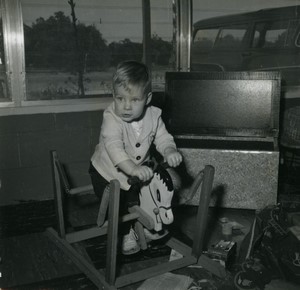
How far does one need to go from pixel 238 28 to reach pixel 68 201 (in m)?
2.41

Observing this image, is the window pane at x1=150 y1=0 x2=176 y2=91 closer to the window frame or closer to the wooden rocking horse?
the window frame

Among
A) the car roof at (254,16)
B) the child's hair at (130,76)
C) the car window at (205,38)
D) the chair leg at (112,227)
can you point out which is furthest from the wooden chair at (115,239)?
the car roof at (254,16)

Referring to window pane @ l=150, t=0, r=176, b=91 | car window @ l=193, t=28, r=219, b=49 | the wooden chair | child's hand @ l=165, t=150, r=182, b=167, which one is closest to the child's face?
child's hand @ l=165, t=150, r=182, b=167

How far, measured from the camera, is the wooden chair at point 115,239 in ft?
6.98

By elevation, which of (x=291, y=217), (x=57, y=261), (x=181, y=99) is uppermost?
(x=181, y=99)

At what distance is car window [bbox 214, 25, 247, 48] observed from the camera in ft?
13.7

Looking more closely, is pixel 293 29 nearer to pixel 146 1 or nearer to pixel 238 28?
pixel 238 28

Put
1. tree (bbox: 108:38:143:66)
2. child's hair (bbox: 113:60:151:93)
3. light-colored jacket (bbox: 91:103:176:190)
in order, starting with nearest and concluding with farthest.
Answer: child's hair (bbox: 113:60:151:93)
light-colored jacket (bbox: 91:103:176:190)
tree (bbox: 108:38:143:66)

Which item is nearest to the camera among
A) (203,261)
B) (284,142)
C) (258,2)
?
(203,261)

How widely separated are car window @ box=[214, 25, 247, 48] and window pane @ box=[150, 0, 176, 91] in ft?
1.72

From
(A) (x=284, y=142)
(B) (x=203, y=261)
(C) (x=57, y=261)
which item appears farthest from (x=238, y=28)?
(C) (x=57, y=261)

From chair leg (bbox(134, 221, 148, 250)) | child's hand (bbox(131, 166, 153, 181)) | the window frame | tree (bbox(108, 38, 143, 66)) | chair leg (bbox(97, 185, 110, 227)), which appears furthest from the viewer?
tree (bbox(108, 38, 143, 66))

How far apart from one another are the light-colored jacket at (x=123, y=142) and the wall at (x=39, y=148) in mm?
1200

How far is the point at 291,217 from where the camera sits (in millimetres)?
2504
